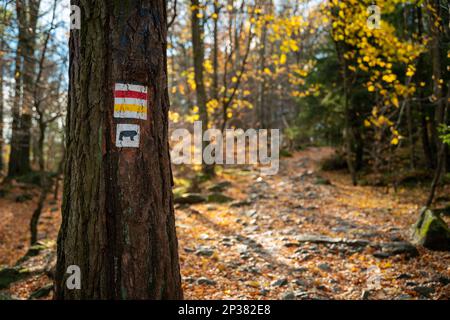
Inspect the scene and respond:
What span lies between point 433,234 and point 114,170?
5161 mm

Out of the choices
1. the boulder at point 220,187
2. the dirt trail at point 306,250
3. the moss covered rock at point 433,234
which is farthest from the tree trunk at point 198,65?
the moss covered rock at point 433,234

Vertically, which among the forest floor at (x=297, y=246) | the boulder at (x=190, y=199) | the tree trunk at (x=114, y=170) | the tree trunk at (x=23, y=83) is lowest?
the forest floor at (x=297, y=246)

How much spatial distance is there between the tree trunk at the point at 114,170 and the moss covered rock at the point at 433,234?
15.2 feet

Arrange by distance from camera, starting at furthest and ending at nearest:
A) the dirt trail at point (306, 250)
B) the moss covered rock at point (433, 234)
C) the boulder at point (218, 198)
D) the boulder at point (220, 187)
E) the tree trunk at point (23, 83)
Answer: the boulder at point (220, 187) → the boulder at point (218, 198) → the tree trunk at point (23, 83) → the moss covered rock at point (433, 234) → the dirt trail at point (306, 250)

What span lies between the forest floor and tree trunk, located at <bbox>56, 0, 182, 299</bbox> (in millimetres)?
2164

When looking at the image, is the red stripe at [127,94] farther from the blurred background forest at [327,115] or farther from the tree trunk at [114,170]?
the blurred background forest at [327,115]

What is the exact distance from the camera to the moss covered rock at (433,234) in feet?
18.1

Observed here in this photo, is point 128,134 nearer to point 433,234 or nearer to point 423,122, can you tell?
point 433,234

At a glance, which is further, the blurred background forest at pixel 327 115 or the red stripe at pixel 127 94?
the blurred background forest at pixel 327 115

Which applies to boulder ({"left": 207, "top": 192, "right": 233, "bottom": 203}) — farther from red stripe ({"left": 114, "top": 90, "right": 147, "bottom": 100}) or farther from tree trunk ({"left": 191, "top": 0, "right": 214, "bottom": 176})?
red stripe ({"left": 114, "top": 90, "right": 147, "bottom": 100})

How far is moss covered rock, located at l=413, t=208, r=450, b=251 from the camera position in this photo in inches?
217

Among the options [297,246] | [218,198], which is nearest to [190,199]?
[218,198]

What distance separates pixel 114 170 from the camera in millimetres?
2615
